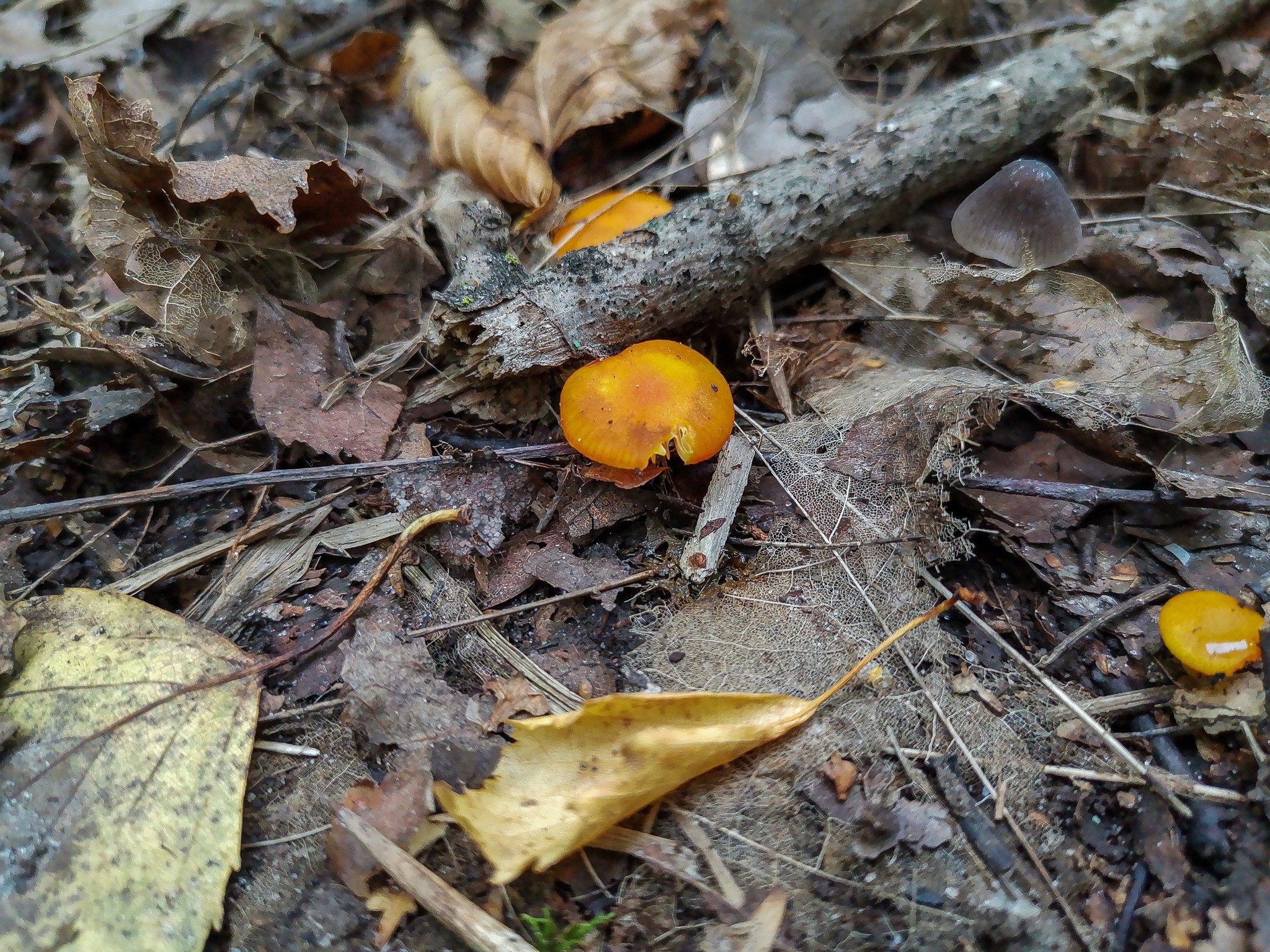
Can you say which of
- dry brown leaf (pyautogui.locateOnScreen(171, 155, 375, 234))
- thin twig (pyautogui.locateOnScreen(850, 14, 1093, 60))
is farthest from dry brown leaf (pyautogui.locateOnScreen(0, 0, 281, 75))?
thin twig (pyautogui.locateOnScreen(850, 14, 1093, 60))

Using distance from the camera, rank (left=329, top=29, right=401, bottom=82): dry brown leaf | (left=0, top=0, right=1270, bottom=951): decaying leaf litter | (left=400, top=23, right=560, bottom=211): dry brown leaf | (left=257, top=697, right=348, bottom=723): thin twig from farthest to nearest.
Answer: (left=329, top=29, right=401, bottom=82): dry brown leaf → (left=400, top=23, right=560, bottom=211): dry brown leaf → (left=257, top=697, right=348, bottom=723): thin twig → (left=0, top=0, right=1270, bottom=951): decaying leaf litter

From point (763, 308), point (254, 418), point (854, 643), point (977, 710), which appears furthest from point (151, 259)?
point (977, 710)

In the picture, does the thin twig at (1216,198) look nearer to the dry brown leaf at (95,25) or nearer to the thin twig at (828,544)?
the thin twig at (828,544)

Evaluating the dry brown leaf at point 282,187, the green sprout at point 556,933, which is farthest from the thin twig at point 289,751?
the dry brown leaf at point 282,187

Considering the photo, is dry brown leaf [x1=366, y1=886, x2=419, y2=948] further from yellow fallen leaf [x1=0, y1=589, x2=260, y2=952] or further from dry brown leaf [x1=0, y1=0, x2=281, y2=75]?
dry brown leaf [x1=0, y1=0, x2=281, y2=75]

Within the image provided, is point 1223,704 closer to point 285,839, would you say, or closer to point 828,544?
point 828,544

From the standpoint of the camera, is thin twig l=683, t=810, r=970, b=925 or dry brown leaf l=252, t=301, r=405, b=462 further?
dry brown leaf l=252, t=301, r=405, b=462

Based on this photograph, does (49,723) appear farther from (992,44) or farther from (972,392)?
(992,44)
